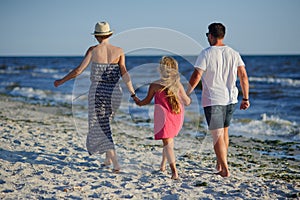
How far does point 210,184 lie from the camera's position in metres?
4.56

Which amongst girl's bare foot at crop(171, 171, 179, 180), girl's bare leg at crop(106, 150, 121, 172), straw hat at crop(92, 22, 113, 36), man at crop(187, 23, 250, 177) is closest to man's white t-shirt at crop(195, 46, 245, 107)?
man at crop(187, 23, 250, 177)

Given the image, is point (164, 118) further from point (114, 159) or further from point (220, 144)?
point (114, 159)

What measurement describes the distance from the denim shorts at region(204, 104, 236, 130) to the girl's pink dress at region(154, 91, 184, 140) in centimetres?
35

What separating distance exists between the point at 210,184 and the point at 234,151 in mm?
2688

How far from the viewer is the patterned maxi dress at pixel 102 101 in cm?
476

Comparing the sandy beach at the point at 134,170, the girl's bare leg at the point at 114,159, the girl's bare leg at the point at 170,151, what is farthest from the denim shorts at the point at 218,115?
the girl's bare leg at the point at 114,159

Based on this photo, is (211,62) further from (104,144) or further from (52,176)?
(52,176)

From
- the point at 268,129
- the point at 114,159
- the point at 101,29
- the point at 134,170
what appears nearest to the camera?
the point at 101,29

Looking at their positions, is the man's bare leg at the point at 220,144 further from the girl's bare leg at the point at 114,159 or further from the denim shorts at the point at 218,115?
the girl's bare leg at the point at 114,159

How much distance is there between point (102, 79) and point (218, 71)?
4.79ft

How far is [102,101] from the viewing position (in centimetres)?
481

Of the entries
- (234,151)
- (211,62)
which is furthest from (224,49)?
(234,151)

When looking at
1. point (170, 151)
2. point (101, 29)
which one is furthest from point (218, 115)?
point (101, 29)

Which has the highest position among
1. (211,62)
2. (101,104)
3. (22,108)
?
(211,62)
